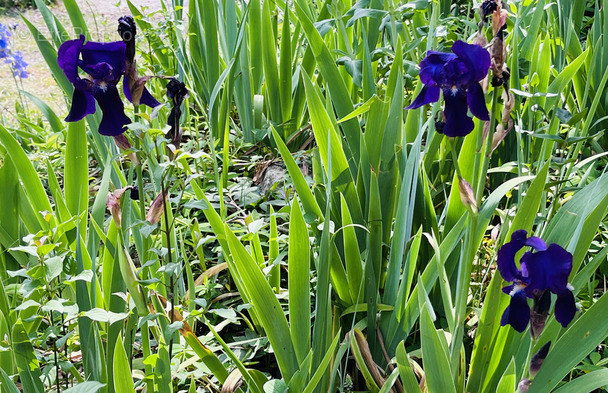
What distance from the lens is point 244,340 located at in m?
1.28

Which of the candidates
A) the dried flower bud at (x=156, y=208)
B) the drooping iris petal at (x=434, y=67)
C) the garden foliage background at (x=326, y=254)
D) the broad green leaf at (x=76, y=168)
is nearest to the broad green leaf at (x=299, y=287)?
the garden foliage background at (x=326, y=254)

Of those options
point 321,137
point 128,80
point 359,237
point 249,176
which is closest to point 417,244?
point 359,237

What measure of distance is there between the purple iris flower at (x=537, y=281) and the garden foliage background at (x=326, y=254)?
0.20 ft

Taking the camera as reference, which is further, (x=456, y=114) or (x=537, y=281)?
(x=456, y=114)

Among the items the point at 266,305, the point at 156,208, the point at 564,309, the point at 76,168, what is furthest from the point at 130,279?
the point at 564,309

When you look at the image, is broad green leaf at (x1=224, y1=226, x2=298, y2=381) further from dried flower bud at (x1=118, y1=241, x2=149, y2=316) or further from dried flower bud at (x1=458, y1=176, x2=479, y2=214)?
dried flower bud at (x1=458, y1=176, x2=479, y2=214)

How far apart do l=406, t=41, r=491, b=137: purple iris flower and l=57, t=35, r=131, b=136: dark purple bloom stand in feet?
1.54

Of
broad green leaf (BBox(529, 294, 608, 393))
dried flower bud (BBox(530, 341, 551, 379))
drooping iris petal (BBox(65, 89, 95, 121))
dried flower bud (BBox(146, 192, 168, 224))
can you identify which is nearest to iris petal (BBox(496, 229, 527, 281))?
dried flower bud (BBox(530, 341, 551, 379))

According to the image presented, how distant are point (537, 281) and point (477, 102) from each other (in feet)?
0.85

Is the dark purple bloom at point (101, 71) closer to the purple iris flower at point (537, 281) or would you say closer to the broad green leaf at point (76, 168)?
the broad green leaf at point (76, 168)

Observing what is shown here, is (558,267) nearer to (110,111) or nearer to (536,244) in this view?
(536,244)

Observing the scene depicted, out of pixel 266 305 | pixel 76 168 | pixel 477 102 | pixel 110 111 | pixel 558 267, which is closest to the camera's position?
pixel 558 267

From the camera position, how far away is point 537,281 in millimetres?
725

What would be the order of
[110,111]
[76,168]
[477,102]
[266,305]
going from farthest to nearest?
[76,168] → [266,305] → [110,111] → [477,102]
